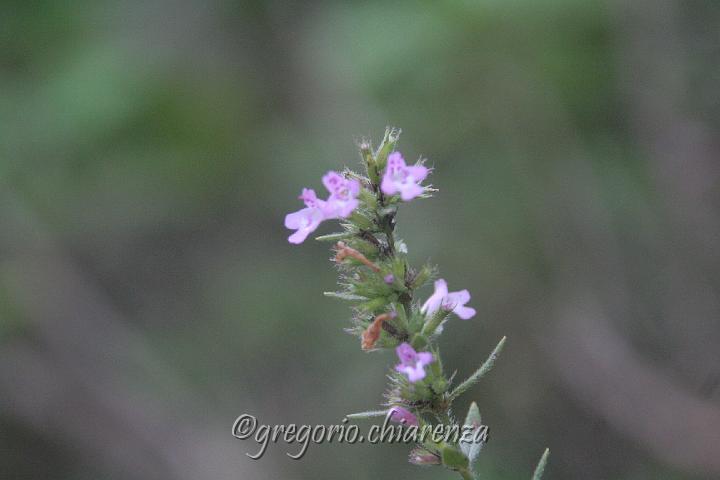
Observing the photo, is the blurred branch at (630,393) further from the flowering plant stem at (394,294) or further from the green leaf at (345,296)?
the green leaf at (345,296)

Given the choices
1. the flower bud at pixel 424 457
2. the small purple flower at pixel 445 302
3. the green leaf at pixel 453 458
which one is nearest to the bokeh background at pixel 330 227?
the flower bud at pixel 424 457

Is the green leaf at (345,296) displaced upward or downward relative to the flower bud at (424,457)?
upward

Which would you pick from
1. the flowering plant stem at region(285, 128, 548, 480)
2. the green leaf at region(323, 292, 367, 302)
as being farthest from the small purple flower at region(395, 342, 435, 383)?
the green leaf at region(323, 292, 367, 302)

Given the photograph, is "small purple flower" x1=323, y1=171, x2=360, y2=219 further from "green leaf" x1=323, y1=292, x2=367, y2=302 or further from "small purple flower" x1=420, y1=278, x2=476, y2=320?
"small purple flower" x1=420, y1=278, x2=476, y2=320

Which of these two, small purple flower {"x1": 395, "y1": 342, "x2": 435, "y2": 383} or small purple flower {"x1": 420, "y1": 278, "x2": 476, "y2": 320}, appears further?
small purple flower {"x1": 420, "y1": 278, "x2": 476, "y2": 320}

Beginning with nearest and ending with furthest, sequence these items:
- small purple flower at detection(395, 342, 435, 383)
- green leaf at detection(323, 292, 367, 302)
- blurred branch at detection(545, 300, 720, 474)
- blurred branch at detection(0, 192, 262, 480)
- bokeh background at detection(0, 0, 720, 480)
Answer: small purple flower at detection(395, 342, 435, 383) < green leaf at detection(323, 292, 367, 302) < blurred branch at detection(545, 300, 720, 474) < bokeh background at detection(0, 0, 720, 480) < blurred branch at detection(0, 192, 262, 480)

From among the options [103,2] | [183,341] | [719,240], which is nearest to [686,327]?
[719,240]

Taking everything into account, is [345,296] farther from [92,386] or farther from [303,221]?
[92,386]
